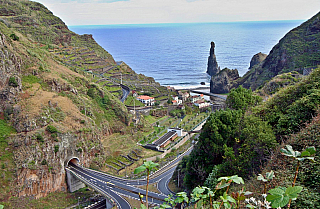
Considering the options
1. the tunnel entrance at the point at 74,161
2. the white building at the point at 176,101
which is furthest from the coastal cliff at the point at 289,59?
the tunnel entrance at the point at 74,161

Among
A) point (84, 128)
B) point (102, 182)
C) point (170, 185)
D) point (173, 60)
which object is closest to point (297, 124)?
point (170, 185)

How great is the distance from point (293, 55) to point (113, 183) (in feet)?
200

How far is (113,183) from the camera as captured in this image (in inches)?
1035

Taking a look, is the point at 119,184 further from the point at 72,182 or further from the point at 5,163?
the point at 5,163

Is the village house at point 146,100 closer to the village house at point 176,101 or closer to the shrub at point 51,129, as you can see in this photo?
the village house at point 176,101

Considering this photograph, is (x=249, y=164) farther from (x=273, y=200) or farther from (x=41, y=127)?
(x=41, y=127)

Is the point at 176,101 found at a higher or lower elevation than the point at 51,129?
lower

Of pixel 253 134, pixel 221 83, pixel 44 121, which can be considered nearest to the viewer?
pixel 253 134

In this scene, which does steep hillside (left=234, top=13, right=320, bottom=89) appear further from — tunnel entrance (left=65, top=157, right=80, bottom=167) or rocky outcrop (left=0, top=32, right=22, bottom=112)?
rocky outcrop (left=0, top=32, right=22, bottom=112)

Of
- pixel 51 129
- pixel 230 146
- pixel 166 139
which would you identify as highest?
pixel 230 146

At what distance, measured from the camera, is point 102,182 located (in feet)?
86.1

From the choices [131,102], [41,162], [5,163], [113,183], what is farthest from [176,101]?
[5,163]

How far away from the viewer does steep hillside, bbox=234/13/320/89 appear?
6432 centimetres

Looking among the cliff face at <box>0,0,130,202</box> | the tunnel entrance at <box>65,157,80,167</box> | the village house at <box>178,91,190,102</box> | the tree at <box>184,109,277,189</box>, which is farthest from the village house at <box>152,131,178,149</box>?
the village house at <box>178,91,190,102</box>
